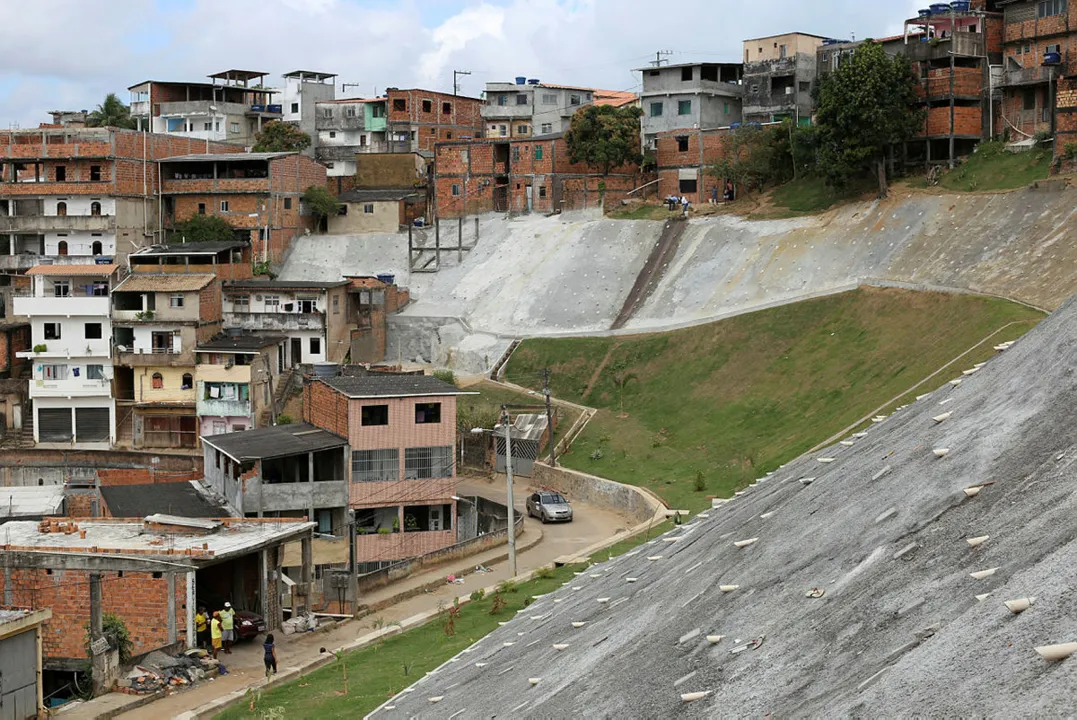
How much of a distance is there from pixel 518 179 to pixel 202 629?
5560 cm

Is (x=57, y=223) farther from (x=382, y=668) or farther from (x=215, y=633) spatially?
(x=382, y=668)

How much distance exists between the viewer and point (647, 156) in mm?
88312

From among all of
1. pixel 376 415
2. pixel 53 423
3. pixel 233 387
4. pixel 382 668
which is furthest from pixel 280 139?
pixel 382 668

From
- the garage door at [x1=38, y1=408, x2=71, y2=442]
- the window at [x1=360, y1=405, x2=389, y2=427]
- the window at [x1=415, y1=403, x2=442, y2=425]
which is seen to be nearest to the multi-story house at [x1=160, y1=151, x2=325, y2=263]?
the garage door at [x1=38, y1=408, x2=71, y2=442]

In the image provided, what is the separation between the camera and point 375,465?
52625mm

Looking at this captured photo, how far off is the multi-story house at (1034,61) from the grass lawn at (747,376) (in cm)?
1546

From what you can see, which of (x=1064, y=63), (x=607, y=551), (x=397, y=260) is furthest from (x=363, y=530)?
(x=1064, y=63)

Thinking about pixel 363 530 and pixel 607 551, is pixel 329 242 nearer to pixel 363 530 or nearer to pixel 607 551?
pixel 363 530

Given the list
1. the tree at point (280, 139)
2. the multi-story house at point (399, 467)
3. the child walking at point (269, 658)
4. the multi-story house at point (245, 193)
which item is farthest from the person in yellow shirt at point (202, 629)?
the tree at point (280, 139)

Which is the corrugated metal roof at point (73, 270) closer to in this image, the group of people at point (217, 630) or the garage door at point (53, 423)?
the garage door at point (53, 423)

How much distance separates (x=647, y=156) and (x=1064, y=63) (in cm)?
2764

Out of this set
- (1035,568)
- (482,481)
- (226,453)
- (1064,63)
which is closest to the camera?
(1035,568)

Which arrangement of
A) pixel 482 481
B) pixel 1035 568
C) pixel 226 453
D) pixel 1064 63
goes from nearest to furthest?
1. pixel 1035 568
2. pixel 226 453
3. pixel 482 481
4. pixel 1064 63

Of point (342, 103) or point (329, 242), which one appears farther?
point (342, 103)
